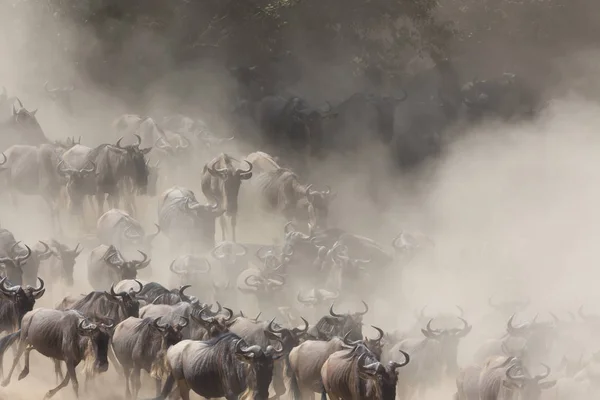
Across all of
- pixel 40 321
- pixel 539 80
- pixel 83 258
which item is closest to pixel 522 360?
pixel 40 321

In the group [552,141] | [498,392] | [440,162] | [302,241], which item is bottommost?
[498,392]

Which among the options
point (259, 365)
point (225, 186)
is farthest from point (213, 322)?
point (225, 186)

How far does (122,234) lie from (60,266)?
140 cm

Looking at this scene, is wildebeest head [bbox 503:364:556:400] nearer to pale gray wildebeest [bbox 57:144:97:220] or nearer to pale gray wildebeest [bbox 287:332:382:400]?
pale gray wildebeest [bbox 287:332:382:400]

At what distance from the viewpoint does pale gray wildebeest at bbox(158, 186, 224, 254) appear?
1986cm

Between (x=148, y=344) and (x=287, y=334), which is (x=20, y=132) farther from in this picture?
(x=287, y=334)

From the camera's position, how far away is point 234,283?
1769 cm

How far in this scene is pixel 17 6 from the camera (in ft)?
114

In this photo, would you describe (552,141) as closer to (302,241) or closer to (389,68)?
(389,68)

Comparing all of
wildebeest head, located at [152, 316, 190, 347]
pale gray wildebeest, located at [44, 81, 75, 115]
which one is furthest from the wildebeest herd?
pale gray wildebeest, located at [44, 81, 75, 115]

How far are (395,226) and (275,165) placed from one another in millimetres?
3066

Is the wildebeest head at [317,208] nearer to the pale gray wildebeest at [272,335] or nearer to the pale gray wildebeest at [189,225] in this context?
the pale gray wildebeest at [189,225]

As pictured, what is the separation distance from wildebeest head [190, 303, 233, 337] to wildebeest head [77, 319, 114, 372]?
1.18m

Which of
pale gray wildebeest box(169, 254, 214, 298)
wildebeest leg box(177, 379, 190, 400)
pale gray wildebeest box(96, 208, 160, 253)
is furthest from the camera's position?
pale gray wildebeest box(96, 208, 160, 253)
